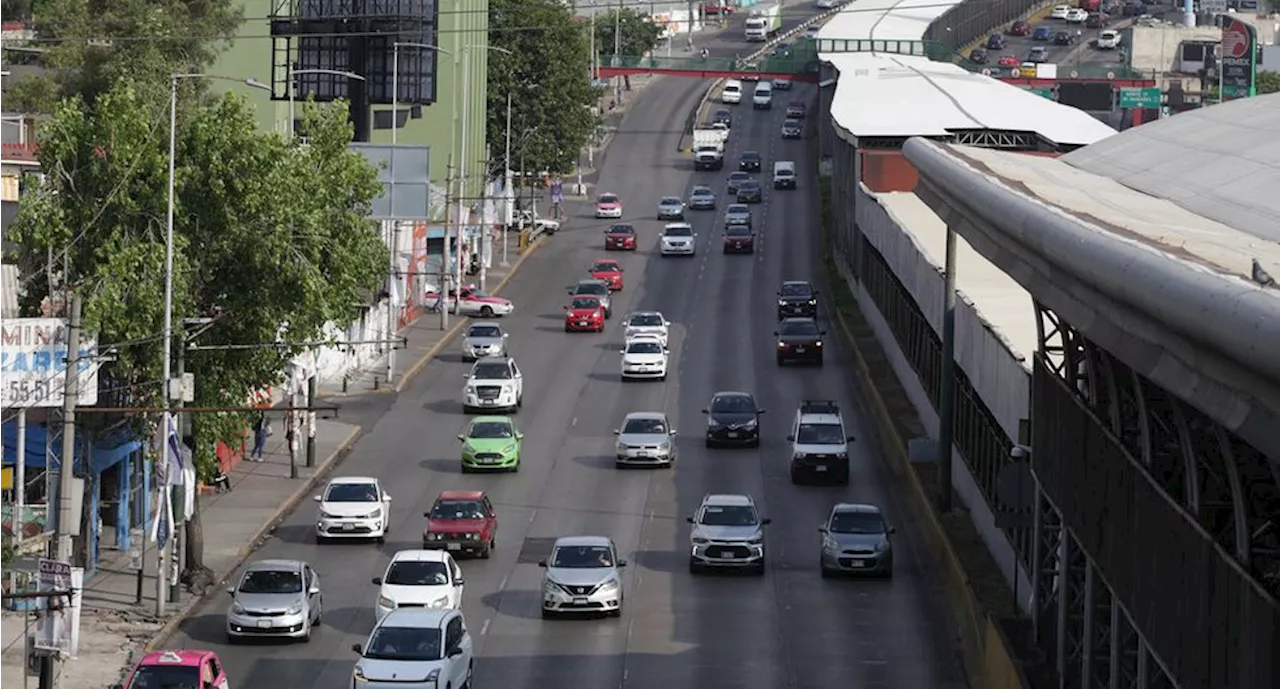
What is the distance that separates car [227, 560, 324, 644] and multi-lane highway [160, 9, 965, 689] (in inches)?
12.8

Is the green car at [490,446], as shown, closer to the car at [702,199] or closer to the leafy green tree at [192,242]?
the leafy green tree at [192,242]

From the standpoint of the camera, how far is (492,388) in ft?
240

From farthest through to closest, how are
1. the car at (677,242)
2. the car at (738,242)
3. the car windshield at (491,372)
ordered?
the car at (738,242) → the car at (677,242) → the car windshield at (491,372)

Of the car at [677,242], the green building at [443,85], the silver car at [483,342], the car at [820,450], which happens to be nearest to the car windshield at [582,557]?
the car at [820,450]

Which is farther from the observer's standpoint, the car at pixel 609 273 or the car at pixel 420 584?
the car at pixel 609 273

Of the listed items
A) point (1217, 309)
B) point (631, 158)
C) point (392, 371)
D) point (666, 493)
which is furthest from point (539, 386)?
point (631, 158)

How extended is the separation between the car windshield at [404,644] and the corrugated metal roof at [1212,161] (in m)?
13.0

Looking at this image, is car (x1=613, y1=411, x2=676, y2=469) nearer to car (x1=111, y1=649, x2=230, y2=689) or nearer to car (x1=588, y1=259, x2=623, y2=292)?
car (x1=111, y1=649, x2=230, y2=689)

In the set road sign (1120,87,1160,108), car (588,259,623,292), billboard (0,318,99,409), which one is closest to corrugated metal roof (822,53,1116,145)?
car (588,259,623,292)

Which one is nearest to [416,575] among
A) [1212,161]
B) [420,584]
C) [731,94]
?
[420,584]

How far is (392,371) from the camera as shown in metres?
78.5

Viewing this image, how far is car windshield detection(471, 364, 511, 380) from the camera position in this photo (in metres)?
73.6

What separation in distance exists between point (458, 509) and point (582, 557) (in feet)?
21.2

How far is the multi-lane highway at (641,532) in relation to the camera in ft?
143
